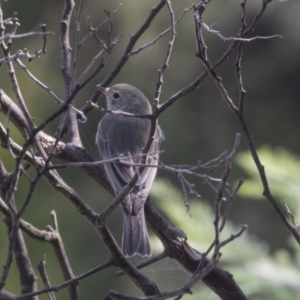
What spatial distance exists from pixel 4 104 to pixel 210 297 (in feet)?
3.27

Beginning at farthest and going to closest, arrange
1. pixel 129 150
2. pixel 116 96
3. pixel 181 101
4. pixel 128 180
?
1. pixel 181 101
2. pixel 116 96
3. pixel 129 150
4. pixel 128 180

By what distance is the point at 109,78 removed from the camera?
2.58m

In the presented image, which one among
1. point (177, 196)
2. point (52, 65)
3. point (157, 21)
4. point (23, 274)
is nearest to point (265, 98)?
point (157, 21)

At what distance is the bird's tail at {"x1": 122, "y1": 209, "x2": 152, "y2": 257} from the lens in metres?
2.68

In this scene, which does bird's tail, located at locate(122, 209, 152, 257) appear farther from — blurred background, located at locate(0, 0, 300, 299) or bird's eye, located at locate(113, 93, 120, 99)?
blurred background, located at locate(0, 0, 300, 299)

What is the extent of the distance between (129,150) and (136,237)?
79 centimetres

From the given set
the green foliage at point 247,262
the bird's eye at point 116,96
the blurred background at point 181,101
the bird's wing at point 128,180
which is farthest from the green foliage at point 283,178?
the blurred background at point 181,101

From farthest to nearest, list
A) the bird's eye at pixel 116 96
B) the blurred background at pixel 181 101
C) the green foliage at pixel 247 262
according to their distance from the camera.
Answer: the blurred background at pixel 181 101
the bird's eye at pixel 116 96
the green foliage at pixel 247 262

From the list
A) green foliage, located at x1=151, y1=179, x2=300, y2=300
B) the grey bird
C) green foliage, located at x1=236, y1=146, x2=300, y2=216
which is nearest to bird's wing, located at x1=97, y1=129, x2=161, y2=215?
the grey bird

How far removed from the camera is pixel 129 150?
11.3ft

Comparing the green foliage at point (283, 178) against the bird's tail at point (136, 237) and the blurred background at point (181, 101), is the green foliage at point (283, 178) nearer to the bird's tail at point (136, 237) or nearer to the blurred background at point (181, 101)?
the bird's tail at point (136, 237)

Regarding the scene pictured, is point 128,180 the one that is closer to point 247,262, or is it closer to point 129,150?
point 129,150

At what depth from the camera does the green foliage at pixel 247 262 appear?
7.69ft

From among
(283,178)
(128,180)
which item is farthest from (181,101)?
(283,178)
